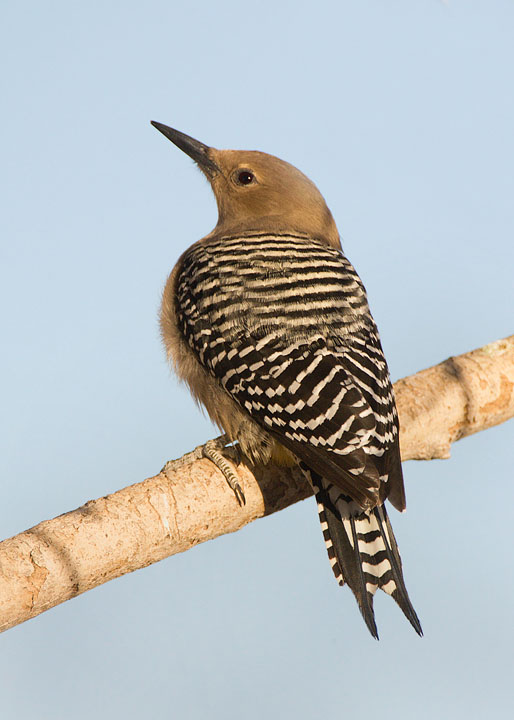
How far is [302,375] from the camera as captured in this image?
431cm

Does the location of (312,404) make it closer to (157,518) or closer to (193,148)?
(157,518)

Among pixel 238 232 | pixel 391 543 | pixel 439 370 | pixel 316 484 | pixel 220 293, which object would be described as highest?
pixel 238 232

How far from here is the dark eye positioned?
6.09 m

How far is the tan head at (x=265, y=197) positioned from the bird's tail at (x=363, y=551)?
91.9 inches

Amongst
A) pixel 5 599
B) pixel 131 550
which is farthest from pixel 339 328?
pixel 5 599

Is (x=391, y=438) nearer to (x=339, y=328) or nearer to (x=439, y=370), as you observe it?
(x=339, y=328)

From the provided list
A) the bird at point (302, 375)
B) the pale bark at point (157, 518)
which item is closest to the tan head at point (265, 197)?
the bird at point (302, 375)

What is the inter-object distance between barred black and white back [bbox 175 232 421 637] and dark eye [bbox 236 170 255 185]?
1.14 meters

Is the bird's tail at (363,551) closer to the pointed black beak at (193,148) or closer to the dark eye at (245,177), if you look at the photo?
the dark eye at (245,177)

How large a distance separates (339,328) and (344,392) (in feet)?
1.77

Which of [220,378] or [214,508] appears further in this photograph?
[220,378]

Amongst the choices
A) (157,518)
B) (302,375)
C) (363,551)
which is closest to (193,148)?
(302,375)

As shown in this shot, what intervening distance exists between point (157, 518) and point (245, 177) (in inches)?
119

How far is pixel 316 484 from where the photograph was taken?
4352 mm
